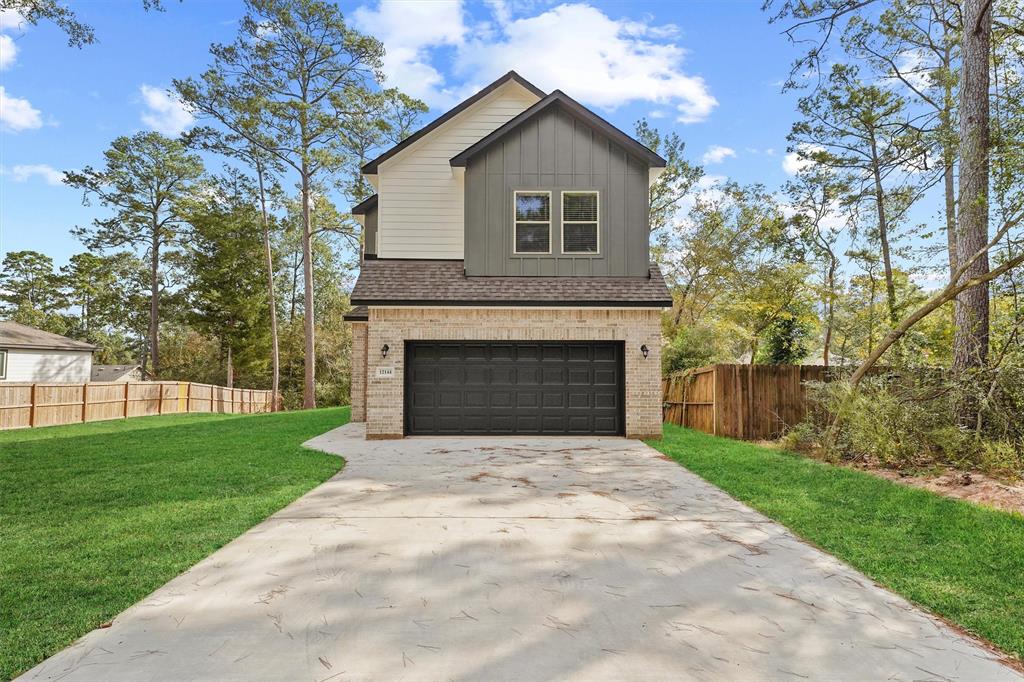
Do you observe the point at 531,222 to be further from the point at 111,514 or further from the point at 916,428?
the point at 111,514

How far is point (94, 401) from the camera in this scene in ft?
59.1

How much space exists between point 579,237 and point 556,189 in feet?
3.75

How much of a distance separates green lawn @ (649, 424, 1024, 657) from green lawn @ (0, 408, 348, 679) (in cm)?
498

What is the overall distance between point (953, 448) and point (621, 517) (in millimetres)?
5267

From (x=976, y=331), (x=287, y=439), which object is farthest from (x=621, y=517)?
(x=287, y=439)

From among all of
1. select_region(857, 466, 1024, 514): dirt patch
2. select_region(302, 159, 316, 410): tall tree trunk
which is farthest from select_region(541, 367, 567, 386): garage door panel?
select_region(302, 159, 316, 410): tall tree trunk

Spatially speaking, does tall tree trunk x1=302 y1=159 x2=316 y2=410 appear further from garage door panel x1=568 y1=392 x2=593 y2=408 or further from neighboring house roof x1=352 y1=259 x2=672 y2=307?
garage door panel x1=568 y1=392 x2=593 y2=408

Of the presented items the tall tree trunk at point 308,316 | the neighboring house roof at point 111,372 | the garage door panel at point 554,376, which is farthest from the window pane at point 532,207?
the neighboring house roof at point 111,372

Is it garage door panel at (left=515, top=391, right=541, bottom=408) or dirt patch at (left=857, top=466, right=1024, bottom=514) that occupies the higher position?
garage door panel at (left=515, top=391, right=541, bottom=408)

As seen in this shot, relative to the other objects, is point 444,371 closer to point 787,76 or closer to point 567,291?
point 567,291

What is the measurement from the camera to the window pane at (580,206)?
12.4 metres

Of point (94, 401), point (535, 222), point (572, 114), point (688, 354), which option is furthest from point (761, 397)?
point (94, 401)

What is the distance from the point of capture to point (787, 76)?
10.1 meters

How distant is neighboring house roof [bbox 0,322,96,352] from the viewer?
2603 cm
